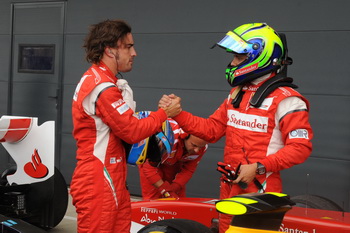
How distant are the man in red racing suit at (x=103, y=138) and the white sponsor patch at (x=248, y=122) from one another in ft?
1.43

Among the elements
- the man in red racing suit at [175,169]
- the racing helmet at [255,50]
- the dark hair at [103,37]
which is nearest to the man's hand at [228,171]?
the racing helmet at [255,50]

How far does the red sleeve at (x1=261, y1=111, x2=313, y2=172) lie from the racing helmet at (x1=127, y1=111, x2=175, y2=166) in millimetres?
813

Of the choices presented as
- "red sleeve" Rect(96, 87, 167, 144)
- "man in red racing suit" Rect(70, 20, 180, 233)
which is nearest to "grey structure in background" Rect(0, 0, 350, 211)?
"man in red racing suit" Rect(70, 20, 180, 233)

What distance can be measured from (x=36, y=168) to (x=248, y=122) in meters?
2.67

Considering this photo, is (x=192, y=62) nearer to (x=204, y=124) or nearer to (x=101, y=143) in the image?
(x=204, y=124)

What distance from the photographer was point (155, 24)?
793 centimetres

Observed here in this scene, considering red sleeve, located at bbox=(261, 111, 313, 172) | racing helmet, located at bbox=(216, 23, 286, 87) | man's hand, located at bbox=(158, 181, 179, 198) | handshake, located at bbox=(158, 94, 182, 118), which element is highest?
racing helmet, located at bbox=(216, 23, 286, 87)

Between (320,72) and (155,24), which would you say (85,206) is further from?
(155,24)

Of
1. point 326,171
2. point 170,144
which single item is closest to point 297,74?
point 326,171

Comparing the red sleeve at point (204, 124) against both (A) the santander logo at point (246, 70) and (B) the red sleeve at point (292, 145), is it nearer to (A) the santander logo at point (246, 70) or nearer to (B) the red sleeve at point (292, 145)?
(A) the santander logo at point (246, 70)

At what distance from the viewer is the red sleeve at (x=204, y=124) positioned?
380 centimetres

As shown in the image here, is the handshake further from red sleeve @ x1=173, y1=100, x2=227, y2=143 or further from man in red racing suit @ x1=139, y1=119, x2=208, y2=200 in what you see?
man in red racing suit @ x1=139, y1=119, x2=208, y2=200

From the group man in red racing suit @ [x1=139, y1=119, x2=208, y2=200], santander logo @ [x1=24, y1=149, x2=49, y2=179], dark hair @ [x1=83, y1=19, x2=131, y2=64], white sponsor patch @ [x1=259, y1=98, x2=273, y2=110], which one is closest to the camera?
white sponsor patch @ [x1=259, y1=98, x2=273, y2=110]

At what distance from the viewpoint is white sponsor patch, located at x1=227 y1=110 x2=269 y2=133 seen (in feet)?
11.4
